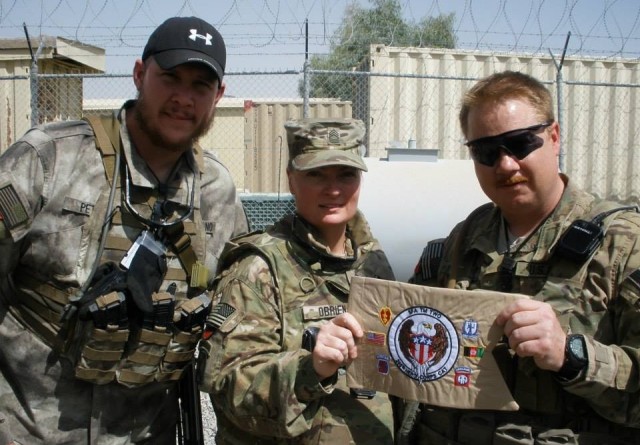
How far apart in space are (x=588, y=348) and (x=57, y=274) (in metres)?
1.79

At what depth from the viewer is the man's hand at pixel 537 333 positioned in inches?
74.0

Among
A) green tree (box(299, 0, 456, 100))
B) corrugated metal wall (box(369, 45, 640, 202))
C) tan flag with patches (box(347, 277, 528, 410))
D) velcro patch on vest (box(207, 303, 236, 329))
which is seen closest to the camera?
tan flag with patches (box(347, 277, 528, 410))

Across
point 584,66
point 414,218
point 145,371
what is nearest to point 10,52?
point 414,218

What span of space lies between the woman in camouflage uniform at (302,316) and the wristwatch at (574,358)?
59 centimetres

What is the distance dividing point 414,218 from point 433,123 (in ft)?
20.1

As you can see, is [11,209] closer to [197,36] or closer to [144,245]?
[144,245]

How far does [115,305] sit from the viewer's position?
236 centimetres

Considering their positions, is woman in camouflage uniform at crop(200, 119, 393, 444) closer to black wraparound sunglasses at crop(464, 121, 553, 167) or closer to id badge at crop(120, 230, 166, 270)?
id badge at crop(120, 230, 166, 270)

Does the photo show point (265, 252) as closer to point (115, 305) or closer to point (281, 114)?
point (115, 305)

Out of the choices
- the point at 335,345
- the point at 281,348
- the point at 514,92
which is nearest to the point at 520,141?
the point at 514,92

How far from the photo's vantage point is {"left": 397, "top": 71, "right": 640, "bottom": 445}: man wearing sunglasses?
1930 mm

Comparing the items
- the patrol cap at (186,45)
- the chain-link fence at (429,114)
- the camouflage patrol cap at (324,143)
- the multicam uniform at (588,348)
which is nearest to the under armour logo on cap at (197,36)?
the patrol cap at (186,45)

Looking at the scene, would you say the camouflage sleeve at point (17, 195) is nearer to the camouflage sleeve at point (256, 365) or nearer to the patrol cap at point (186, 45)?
the patrol cap at point (186, 45)

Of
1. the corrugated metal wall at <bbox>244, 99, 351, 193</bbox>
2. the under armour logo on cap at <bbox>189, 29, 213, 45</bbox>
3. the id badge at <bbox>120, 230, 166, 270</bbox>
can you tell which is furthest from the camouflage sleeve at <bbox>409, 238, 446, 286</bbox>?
the corrugated metal wall at <bbox>244, 99, 351, 193</bbox>
